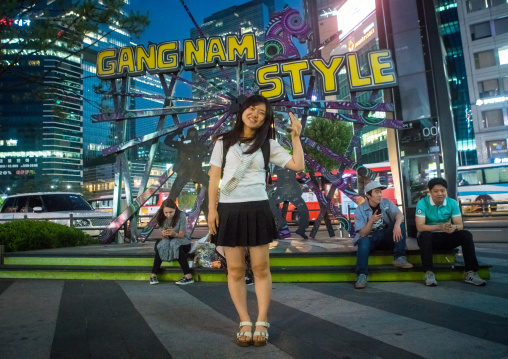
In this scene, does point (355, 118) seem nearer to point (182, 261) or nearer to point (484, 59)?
point (182, 261)

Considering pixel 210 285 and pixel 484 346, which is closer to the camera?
pixel 484 346

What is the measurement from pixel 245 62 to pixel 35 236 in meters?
6.25

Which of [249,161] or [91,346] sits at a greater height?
[249,161]

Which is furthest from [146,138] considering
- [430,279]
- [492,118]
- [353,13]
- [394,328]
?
[353,13]

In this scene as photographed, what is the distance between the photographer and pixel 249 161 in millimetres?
2721

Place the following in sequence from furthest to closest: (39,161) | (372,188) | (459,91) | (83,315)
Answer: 1. (39,161)
2. (459,91)
3. (372,188)
4. (83,315)

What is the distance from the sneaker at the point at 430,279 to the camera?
4.37 meters

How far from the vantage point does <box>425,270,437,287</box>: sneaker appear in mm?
4367

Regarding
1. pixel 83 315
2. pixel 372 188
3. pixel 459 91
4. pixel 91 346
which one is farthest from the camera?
pixel 459 91

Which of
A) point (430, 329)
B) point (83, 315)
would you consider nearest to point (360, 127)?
point (430, 329)

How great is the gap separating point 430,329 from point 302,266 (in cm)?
244

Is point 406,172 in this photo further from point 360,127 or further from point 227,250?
point 227,250

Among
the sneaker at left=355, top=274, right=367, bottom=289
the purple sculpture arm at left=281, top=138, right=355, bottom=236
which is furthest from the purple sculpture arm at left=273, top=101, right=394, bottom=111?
the sneaker at left=355, top=274, right=367, bottom=289

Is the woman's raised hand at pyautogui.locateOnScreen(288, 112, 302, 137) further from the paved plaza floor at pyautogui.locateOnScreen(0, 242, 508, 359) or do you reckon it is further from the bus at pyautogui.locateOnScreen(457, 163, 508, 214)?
the bus at pyautogui.locateOnScreen(457, 163, 508, 214)
